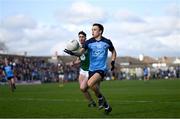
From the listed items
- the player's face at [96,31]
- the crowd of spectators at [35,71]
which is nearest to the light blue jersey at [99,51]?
the player's face at [96,31]

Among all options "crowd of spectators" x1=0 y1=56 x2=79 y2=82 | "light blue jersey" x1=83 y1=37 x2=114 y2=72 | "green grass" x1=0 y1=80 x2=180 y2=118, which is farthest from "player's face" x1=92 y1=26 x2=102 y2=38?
"crowd of spectators" x1=0 y1=56 x2=79 y2=82

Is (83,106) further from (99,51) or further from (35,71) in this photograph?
(35,71)

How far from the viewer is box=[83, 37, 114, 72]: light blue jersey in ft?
40.3

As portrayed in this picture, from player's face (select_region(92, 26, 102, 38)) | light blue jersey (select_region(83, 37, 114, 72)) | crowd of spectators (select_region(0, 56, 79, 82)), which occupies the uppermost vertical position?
player's face (select_region(92, 26, 102, 38))

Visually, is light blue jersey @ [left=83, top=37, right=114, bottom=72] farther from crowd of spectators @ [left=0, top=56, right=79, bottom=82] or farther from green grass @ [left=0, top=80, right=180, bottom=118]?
crowd of spectators @ [left=0, top=56, right=79, bottom=82]

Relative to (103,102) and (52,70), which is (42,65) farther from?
(103,102)

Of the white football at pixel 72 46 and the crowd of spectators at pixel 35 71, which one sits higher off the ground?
the white football at pixel 72 46

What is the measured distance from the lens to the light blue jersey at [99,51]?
1227cm

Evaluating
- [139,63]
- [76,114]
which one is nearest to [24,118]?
[76,114]

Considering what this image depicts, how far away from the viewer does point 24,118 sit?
432 inches

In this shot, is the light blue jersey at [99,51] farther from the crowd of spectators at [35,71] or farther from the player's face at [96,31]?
the crowd of spectators at [35,71]

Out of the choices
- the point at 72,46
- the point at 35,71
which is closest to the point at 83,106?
the point at 72,46

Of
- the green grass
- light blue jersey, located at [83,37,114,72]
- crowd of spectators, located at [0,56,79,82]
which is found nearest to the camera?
the green grass

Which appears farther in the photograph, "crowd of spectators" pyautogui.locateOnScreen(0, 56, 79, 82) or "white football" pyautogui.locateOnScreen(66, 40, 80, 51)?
"crowd of spectators" pyautogui.locateOnScreen(0, 56, 79, 82)
